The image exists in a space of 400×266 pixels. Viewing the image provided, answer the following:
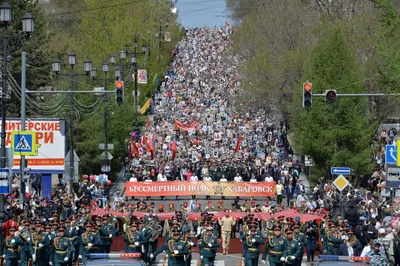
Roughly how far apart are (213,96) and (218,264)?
69635 millimetres

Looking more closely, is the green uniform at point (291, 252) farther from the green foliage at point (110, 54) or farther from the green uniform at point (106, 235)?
the green foliage at point (110, 54)

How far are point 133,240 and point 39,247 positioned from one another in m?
2.69

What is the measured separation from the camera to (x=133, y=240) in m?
33.6

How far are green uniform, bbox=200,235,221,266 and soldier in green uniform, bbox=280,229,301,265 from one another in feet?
7.40

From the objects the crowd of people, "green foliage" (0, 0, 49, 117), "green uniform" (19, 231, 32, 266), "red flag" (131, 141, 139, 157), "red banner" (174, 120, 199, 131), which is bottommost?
"green uniform" (19, 231, 32, 266)

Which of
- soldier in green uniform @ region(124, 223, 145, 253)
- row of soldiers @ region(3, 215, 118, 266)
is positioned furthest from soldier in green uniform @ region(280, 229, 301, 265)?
row of soldiers @ region(3, 215, 118, 266)

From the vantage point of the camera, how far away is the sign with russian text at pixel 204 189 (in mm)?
56156

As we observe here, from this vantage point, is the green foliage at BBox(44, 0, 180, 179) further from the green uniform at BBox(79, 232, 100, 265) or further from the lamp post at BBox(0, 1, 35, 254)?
the green uniform at BBox(79, 232, 100, 265)

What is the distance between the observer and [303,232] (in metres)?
36.1

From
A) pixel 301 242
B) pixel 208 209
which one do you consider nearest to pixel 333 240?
pixel 301 242

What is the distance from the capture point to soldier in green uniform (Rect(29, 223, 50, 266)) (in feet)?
106

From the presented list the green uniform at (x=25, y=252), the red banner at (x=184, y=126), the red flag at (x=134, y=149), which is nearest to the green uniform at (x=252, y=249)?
the green uniform at (x=25, y=252)

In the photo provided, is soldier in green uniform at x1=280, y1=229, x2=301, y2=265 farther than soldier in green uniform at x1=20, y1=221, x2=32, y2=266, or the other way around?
soldier in green uniform at x1=20, y1=221, x2=32, y2=266

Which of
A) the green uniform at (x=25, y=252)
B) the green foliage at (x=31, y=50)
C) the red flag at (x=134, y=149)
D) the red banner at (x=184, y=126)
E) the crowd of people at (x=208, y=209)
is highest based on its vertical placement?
the green foliage at (x=31, y=50)
